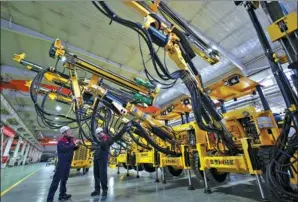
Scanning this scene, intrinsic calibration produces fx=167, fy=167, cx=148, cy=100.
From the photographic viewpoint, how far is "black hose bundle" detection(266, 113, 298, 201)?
1797mm

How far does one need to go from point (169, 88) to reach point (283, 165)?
3.43 meters

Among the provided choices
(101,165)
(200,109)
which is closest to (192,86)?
(200,109)

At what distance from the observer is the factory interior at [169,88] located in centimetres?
217

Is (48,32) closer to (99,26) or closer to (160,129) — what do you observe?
(99,26)

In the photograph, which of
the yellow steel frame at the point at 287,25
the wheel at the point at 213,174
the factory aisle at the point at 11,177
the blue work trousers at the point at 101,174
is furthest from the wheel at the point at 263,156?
the factory aisle at the point at 11,177

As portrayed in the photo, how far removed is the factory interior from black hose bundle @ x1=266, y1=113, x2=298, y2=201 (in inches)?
0.4

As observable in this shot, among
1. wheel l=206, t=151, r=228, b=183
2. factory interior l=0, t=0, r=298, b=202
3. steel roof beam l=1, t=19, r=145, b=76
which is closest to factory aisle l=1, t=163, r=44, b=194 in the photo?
factory interior l=0, t=0, r=298, b=202

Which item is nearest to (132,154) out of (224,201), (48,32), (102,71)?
(102,71)

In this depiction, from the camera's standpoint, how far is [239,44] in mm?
5758

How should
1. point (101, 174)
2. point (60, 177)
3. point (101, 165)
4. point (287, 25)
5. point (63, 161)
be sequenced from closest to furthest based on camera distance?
point (287, 25) → point (60, 177) → point (63, 161) → point (101, 174) → point (101, 165)

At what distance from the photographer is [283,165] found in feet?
5.97

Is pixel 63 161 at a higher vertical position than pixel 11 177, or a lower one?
higher

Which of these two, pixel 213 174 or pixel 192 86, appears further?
pixel 213 174

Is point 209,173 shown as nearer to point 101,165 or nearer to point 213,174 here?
point 213,174
